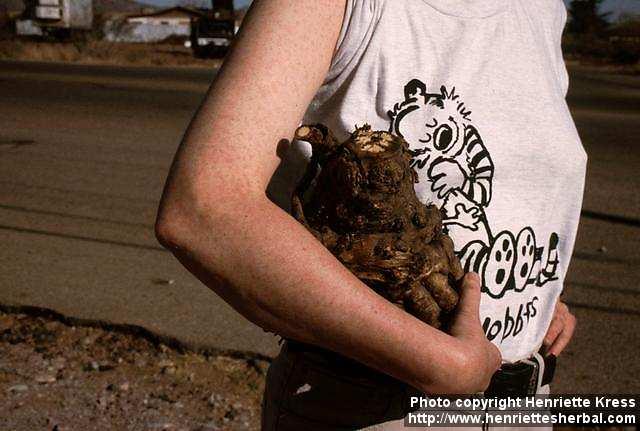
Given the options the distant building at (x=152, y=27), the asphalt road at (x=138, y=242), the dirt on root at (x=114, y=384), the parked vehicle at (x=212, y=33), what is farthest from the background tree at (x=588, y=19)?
the dirt on root at (x=114, y=384)

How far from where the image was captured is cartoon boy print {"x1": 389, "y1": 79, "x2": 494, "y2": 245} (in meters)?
1.29

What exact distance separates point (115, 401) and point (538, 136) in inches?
107

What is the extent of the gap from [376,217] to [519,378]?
0.57 metres

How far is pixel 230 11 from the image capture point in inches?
1452

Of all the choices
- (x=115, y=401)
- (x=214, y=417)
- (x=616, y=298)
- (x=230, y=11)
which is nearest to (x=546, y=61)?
(x=214, y=417)

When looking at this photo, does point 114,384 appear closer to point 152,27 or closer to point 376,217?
point 376,217

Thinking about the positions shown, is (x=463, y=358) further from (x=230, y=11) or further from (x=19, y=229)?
(x=230, y=11)

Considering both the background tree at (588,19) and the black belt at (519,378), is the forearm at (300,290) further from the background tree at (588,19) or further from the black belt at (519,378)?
the background tree at (588,19)

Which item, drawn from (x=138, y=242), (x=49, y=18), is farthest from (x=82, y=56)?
(x=138, y=242)

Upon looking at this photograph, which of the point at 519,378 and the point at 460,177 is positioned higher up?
the point at 460,177

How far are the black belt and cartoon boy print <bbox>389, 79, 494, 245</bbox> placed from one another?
302mm

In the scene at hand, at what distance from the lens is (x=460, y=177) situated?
1346 mm

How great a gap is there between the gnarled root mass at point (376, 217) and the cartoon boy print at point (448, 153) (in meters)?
0.11

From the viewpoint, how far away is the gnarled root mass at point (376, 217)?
3.75 ft
